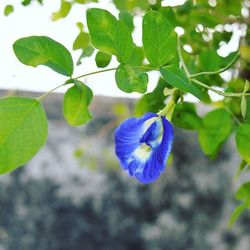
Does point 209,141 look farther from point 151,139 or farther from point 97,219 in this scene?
point 97,219

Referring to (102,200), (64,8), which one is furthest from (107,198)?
(64,8)

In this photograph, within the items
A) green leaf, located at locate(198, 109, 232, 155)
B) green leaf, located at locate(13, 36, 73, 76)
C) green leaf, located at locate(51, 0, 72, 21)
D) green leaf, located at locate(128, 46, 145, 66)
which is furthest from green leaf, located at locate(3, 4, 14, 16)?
green leaf, located at locate(13, 36, 73, 76)

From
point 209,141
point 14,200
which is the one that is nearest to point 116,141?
point 209,141

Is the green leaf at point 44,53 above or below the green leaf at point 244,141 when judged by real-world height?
above

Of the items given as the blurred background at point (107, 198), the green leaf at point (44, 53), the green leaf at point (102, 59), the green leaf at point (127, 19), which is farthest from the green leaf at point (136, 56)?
the blurred background at point (107, 198)

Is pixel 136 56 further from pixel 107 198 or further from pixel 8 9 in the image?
pixel 107 198

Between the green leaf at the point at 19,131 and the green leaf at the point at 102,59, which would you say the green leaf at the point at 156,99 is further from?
the green leaf at the point at 19,131

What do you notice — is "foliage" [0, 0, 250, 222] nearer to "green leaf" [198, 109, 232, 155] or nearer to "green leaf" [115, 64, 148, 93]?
"green leaf" [115, 64, 148, 93]
